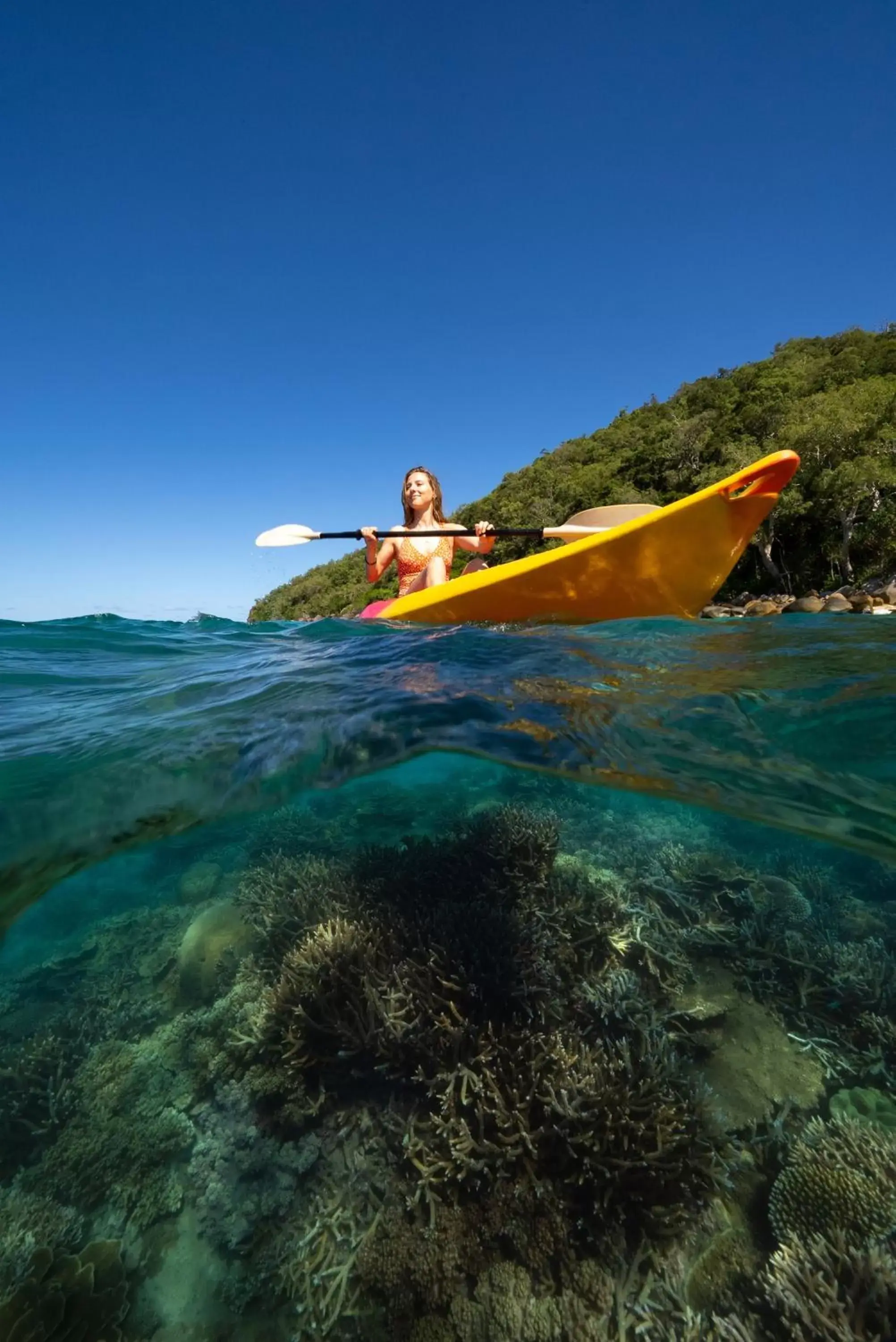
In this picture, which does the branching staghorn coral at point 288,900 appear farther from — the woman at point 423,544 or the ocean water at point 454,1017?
the woman at point 423,544

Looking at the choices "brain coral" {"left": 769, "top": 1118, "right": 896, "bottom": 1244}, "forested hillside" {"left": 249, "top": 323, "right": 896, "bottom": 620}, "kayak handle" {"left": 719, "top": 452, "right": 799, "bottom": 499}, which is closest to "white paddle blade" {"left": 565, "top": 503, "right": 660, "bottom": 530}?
"kayak handle" {"left": 719, "top": 452, "right": 799, "bottom": 499}

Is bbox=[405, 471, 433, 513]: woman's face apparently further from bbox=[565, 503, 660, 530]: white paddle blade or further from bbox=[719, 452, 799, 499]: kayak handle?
bbox=[719, 452, 799, 499]: kayak handle

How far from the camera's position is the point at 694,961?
395cm

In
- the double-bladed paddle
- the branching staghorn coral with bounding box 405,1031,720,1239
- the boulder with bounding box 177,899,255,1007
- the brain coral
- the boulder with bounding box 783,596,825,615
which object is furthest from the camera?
the boulder with bounding box 783,596,825,615

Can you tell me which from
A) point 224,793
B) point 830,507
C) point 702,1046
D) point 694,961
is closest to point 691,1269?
point 702,1046

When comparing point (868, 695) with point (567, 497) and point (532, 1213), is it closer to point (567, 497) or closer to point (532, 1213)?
point (532, 1213)

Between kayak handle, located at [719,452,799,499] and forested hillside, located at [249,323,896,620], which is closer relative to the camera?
kayak handle, located at [719,452,799,499]

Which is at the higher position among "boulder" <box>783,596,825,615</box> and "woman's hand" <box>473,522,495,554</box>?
"woman's hand" <box>473,522,495,554</box>

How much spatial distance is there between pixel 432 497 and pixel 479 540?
1.71 metres

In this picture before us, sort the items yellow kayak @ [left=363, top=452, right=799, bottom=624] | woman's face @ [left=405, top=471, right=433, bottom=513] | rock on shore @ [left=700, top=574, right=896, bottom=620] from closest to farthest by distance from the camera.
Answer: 1. yellow kayak @ [left=363, top=452, right=799, bottom=624]
2. woman's face @ [left=405, top=471, right=433, bottom=513]
3. rock on shore @ [left=700, top=574, right=896, bottom=620]

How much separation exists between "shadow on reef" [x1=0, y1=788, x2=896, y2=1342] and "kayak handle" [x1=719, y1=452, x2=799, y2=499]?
12.2 ft

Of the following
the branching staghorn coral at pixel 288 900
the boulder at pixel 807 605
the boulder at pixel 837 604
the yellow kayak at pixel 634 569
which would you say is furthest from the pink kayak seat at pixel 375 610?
the boulder at pixel 837 604

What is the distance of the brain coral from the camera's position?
6.83 ft

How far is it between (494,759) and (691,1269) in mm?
2374
